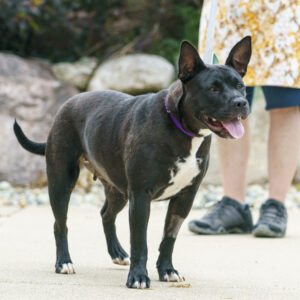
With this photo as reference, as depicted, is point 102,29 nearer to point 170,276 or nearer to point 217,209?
point 217,209

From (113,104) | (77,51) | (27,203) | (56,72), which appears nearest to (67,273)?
(113,104)

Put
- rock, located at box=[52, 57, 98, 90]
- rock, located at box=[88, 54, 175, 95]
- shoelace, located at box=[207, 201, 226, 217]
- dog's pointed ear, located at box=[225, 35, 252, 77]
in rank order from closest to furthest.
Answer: dog's pointed ear, located at box=[225, 35, 252, 77], shoelace, located at box=[207, 201, 226, 217], rock, located at box=[88, 54, 175, 95], rock, located at box=[52, 57, 98, 90]

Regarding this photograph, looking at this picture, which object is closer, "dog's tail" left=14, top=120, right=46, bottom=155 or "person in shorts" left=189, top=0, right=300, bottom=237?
"dog's tail" left=14, top=120, right=46, bottom=155

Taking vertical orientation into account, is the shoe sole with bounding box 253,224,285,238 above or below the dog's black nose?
below

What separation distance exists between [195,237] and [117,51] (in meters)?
4.94

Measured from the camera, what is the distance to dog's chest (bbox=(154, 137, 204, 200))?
307 centimetres

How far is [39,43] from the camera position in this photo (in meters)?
9.51

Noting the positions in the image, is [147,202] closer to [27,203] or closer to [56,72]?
[27,203]

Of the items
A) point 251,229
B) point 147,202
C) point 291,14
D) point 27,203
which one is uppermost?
point 291,14

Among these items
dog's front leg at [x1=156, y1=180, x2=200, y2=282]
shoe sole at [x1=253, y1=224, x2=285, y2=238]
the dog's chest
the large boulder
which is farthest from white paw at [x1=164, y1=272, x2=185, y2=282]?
the large boulder

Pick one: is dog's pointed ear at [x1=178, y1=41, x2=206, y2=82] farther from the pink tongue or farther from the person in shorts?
the person in shorts

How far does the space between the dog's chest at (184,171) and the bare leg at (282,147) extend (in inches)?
72.3

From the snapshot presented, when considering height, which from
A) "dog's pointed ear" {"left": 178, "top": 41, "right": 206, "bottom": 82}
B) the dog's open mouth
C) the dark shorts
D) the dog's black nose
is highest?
"dog's pointed ear" {"left": 178, "top": 41, "right": 206, "bottom": 82}

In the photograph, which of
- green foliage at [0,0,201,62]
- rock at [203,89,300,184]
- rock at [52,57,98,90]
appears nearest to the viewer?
rock at [203,89,300,184]
